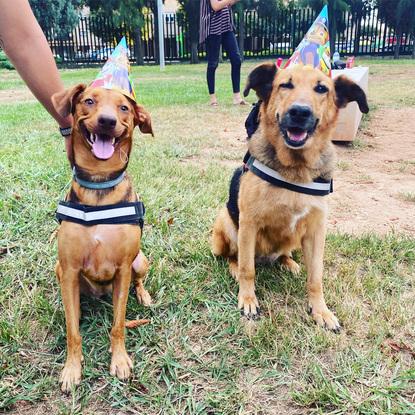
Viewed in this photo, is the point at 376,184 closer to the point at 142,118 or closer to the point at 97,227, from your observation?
the point at 142,118

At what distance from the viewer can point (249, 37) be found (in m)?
28.0

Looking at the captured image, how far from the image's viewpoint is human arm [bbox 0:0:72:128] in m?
2.12

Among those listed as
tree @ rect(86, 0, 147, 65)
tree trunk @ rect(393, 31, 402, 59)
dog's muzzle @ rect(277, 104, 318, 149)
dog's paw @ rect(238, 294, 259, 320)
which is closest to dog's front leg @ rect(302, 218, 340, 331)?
dog's paw @ rect(238, 294, 259, 320)

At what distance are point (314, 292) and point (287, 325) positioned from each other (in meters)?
0.28

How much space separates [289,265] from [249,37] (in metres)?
27.6

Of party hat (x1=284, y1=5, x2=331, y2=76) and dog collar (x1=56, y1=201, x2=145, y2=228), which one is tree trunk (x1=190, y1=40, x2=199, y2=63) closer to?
party hat (x1=284, y1=5, x2=331, y2=76)

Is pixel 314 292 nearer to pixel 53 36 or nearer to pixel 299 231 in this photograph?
pixel 299 231

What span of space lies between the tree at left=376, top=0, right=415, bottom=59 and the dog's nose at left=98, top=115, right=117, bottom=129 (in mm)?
26895

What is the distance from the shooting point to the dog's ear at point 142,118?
224cm

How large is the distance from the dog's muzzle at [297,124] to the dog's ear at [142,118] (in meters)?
0.76

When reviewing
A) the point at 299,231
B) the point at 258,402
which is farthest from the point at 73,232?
the point at 299,231

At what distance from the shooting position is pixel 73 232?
199 centimetres

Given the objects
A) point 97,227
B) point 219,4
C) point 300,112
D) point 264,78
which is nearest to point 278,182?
point 300,112

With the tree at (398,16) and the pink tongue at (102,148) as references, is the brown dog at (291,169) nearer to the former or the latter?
the pink tongue at (102,148)
